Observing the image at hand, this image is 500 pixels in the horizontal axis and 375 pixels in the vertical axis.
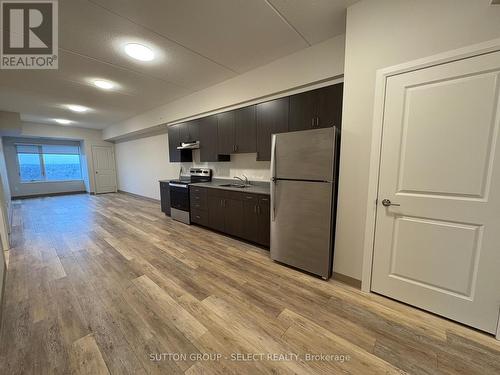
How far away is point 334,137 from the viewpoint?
1.96 m

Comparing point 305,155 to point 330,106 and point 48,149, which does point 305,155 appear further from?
point 48,149

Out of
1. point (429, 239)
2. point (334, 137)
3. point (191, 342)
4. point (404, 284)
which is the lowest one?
point (191, 342)

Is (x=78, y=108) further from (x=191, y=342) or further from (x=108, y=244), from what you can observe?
(x=191, y=342)

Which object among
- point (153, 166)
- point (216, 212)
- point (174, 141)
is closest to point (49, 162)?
point (153, 166)

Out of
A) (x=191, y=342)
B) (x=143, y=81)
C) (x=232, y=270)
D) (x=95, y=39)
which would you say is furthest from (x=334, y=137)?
(x=143, y=81)

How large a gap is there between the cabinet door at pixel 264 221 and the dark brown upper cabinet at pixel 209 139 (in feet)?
5.00

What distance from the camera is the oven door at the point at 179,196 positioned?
4098mm

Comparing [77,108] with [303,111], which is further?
[77,108]

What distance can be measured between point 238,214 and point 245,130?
1419 millimetres

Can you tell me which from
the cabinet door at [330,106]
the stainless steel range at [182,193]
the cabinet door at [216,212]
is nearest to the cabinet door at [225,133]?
the cabinet door at [216,212]

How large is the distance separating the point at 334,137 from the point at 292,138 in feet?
1.53

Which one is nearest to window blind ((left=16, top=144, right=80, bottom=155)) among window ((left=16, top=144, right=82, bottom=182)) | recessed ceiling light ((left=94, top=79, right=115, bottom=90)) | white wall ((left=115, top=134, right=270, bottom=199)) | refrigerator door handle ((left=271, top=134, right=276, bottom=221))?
window ((left=16, top=144, right=82, bottom=182))

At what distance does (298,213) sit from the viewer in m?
2.28

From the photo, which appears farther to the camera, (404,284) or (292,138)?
(292,138)
